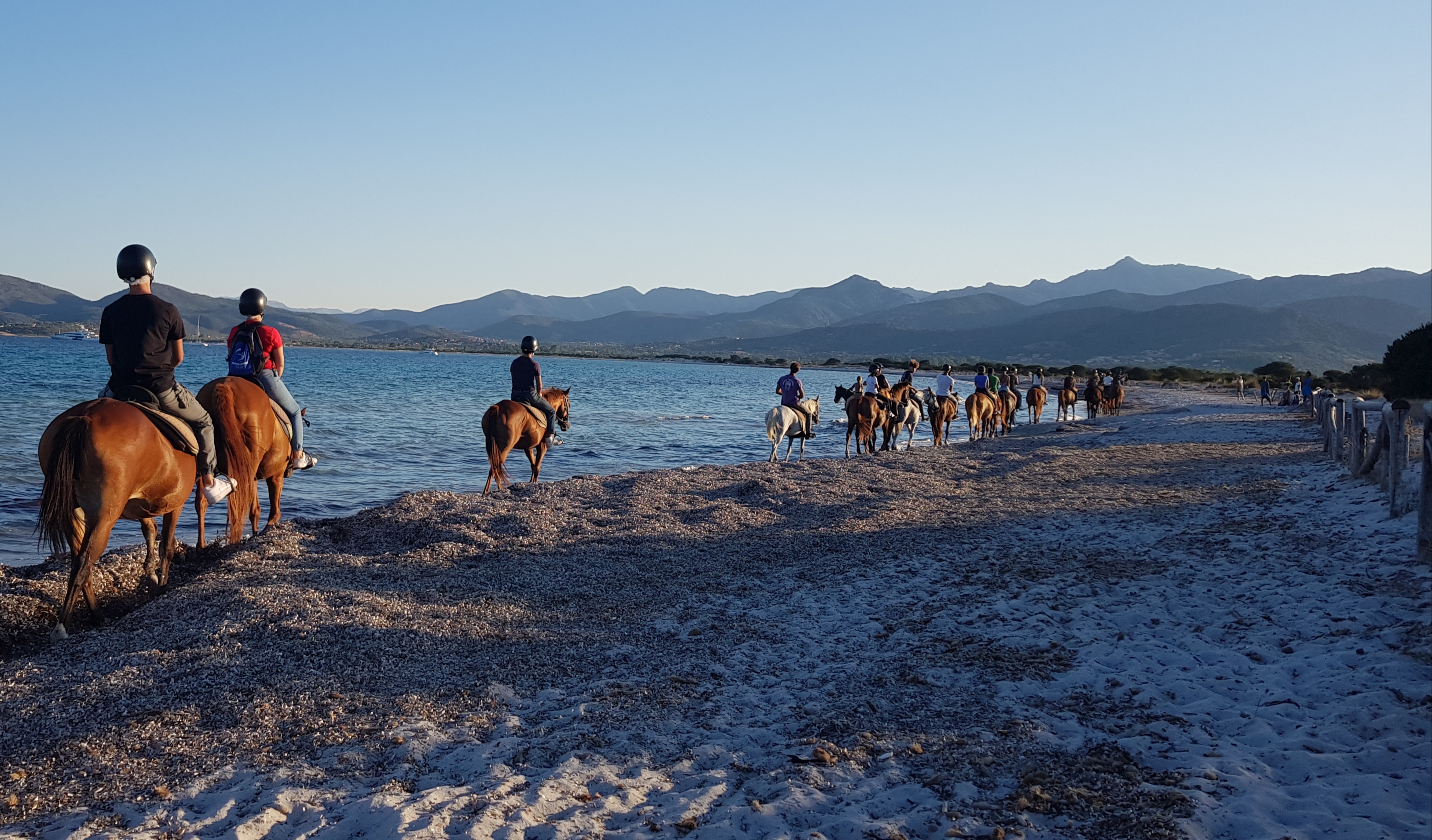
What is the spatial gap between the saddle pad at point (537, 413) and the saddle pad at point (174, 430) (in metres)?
7.78

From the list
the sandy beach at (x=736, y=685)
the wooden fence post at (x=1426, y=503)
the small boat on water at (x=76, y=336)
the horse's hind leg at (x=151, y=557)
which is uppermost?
the small boat on water at (x=76, y=336)

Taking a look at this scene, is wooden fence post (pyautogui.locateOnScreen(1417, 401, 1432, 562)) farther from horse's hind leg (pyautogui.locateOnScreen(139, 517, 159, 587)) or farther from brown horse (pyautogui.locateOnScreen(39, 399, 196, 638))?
horse's hind leg (pyautogui.locateOnScreen(139, 517, 159, 587))

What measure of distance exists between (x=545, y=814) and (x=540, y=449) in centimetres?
1276

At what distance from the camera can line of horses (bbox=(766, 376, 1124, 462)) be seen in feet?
75.4

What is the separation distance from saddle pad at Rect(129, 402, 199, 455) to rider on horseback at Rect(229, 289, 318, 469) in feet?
6.30

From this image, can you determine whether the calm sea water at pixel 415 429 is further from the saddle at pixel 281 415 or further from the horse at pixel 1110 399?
the horse at pixel 1110 399

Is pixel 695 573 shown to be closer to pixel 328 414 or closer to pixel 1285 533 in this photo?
pixel 1285 533

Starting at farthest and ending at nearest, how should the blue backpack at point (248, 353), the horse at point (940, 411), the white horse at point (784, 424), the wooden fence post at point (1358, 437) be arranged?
the horse at point (940, 411) → the white horse at point (784, 424) → the wooden fence post at point (1358, 437) → the blue backpack at point (248, 353)

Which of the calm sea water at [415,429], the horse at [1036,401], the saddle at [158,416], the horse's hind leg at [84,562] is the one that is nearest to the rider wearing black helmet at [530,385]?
the calm sea water at [415,429]

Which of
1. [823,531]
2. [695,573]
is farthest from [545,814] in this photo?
[823,531]

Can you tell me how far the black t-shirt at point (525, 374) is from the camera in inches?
619

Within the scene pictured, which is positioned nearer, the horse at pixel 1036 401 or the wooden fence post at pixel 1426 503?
the wooden fence post at pixel 1426 503

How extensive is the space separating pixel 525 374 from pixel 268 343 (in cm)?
590

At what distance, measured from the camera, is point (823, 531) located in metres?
11.5
